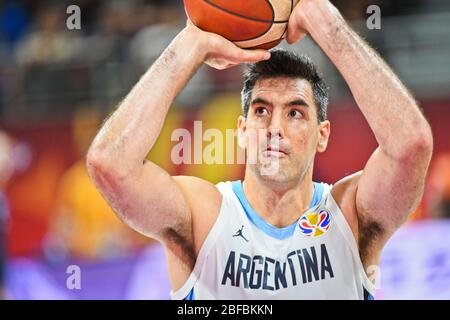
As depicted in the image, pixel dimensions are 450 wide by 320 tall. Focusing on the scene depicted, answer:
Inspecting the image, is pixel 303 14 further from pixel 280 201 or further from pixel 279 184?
pixel 280 201

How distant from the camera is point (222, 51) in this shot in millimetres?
3973

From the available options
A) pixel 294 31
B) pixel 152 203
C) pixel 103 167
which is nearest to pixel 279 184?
pixel 152 203

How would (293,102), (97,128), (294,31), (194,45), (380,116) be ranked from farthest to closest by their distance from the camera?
(97,128), (293,102), (294,31), (194,45), (380,116)

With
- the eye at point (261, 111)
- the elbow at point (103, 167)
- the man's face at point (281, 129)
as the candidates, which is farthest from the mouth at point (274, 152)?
the elbow at point (103, 167)

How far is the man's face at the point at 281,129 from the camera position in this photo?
4.16 metres

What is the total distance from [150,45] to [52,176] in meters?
2.17

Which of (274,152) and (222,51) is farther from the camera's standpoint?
(274,152)

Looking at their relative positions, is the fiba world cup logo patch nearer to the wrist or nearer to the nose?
the nose

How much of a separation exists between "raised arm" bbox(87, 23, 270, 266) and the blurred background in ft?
16.2

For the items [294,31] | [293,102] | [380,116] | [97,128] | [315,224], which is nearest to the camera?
[380,116]

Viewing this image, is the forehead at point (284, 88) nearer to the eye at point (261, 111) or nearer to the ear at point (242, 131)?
the eye at point (261, 111)

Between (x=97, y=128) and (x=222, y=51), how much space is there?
6285mm

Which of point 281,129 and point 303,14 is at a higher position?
point 303,14

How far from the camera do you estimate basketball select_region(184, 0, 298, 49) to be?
4000mm
